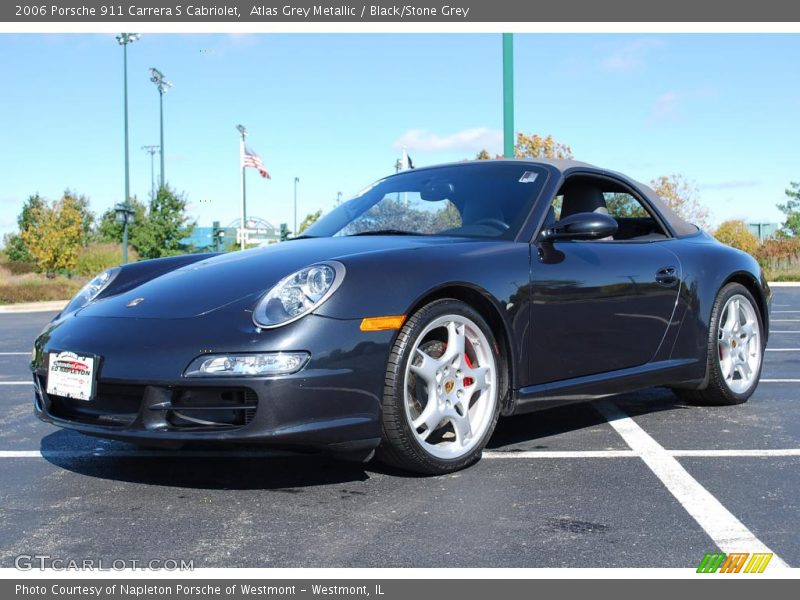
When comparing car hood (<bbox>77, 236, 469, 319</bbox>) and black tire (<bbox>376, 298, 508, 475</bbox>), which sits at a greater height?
car hood (<bbox>77, 236, 469, 319</bbox>)

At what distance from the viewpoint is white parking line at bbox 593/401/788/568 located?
9.39ft

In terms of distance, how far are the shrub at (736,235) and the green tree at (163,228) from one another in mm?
24394

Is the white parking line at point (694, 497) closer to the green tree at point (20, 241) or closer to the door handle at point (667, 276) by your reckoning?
the door handle at point (667, 276)

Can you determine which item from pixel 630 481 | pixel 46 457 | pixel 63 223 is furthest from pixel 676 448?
pixel 63 223

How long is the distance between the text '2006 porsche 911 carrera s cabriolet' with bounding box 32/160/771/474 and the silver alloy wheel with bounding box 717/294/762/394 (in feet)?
0.45

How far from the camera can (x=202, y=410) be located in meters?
3.35

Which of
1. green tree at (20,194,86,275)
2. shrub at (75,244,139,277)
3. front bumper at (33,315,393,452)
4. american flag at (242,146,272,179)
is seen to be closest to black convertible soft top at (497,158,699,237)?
front bumper at (33,315,393,452)

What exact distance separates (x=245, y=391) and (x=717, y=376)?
3156mm

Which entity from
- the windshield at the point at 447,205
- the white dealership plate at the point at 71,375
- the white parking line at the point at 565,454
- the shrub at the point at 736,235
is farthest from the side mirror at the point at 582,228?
the shrub at the point at 736,235

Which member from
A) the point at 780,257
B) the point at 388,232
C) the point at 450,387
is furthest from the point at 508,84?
the point at 780,257

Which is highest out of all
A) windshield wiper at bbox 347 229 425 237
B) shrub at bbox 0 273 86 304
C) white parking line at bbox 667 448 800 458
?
windshield wiper at bbox 347 229 425 237

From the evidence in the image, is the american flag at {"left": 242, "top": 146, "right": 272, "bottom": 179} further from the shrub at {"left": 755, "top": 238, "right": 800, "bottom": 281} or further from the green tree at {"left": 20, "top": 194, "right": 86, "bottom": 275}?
the shrub at {"left": 755, "top": 238, "right": 800, "bottom": 281}

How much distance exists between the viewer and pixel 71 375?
3.60 meters
